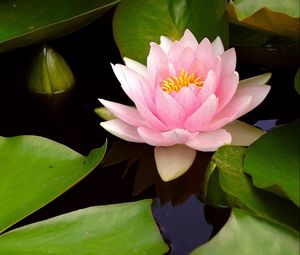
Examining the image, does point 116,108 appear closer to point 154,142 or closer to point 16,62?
point 154,142

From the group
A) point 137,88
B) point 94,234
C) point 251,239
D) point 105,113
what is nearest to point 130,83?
point 137,88

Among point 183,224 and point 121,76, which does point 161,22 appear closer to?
point 121,76

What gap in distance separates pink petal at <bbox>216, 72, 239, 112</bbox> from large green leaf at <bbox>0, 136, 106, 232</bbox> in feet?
0.85

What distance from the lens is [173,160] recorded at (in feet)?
3.75

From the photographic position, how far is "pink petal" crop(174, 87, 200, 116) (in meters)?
1.08

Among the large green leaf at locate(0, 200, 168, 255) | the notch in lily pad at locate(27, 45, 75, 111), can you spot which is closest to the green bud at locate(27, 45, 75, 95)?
the notch in lily pad at locate(27, 45, 75, 111)

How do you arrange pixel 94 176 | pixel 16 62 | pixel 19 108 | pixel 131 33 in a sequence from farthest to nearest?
1. pixel 16 62
2. pixel 19 108
3. pixel 131 33
4. pixel 94 176

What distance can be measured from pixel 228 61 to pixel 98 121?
0.36 metres

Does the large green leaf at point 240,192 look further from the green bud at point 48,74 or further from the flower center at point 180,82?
the green bud at point 48,74

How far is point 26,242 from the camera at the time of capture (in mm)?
981

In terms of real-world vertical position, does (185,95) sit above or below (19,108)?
above

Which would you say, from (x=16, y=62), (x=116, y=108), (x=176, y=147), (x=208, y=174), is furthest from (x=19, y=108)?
(x=208, y=174)

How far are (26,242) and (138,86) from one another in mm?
385

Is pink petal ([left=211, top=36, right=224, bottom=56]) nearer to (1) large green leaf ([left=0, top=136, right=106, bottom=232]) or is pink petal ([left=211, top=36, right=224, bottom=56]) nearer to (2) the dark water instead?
(2) the dark water
